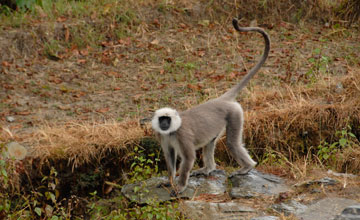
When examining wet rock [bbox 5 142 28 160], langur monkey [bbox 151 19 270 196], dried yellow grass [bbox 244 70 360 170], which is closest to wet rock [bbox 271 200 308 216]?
langur monkey [bbox 151 19 270 196]

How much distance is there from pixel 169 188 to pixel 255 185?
1.06 m

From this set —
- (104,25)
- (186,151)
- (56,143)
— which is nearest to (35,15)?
(104,25)

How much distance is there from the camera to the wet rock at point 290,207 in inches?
205

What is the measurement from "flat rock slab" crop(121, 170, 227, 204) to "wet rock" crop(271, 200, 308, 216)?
86cm

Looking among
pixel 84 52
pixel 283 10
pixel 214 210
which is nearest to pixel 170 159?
pixel 214 210

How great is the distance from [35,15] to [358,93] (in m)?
7.64

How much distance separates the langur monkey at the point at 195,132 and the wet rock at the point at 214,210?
1.00ft

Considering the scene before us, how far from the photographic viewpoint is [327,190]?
5.70 meters

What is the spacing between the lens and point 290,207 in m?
5.32

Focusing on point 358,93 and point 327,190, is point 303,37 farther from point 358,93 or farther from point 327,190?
point 327,190

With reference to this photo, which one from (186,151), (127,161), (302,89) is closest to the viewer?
(186,151)

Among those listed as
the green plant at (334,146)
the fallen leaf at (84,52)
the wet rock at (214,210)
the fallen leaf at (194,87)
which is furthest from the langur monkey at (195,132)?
the fallen leaf at (84,52)

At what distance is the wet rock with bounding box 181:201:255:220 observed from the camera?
211 inches

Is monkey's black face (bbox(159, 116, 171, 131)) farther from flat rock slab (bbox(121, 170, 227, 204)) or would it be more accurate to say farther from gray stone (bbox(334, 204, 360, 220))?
gray stone (bbox(334, 204, 360, 220))
